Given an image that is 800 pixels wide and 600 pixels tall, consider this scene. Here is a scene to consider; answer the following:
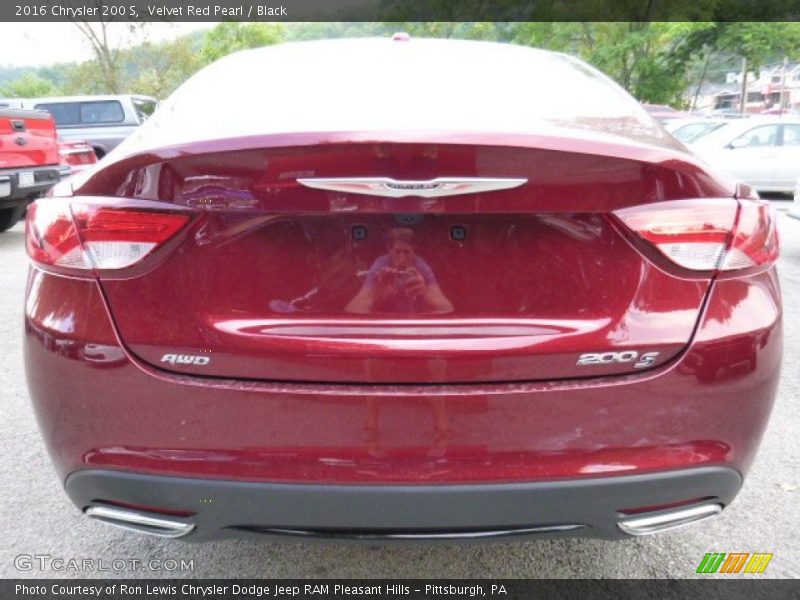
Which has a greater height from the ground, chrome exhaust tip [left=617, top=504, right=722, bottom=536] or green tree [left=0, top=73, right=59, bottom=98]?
green tree [left=0, top=73, right=59, bottom=98]

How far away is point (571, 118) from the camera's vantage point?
170 cm

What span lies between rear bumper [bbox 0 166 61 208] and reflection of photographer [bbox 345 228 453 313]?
7.69m

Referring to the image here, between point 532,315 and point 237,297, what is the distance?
65 centimetres

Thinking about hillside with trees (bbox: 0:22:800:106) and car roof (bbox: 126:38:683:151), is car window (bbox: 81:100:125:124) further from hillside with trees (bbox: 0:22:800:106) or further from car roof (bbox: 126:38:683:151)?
car roof (bbox: 126:38:683:151)

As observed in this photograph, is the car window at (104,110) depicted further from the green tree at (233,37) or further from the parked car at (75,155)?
the green tree at (233,37)

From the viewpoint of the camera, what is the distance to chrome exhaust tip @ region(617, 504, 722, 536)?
1.65 meters

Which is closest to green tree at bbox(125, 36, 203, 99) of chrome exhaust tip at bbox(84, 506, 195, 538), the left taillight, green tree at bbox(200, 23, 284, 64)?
green tree at bbox(200, 23, 284, 64)

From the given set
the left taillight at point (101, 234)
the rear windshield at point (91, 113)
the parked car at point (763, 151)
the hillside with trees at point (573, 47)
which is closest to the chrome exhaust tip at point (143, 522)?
the left taillight at point (101, 234)

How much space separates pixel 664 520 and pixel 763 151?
13.3 meters

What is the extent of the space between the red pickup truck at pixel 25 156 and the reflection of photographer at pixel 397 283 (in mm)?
7694

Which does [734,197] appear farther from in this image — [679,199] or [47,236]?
[47,236]

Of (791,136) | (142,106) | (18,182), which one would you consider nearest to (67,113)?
(142,106)

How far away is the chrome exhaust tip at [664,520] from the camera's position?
5.40 feet

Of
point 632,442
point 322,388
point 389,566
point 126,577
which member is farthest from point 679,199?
point 126,577
